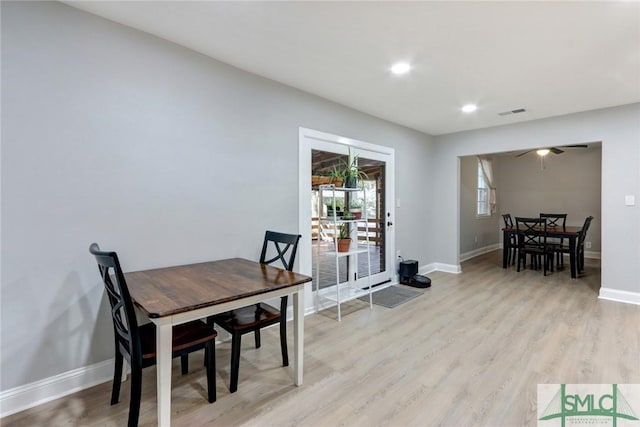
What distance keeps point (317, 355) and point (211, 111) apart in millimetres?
2196

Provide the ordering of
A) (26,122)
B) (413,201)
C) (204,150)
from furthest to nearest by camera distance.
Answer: (413,201), (204,150), (26,122)

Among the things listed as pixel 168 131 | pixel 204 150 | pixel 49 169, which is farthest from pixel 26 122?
pixel 204 150

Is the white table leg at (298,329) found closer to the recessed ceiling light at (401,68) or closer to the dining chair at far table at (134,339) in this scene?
the dining chair at far table at (134,339)

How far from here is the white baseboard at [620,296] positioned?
3609mm

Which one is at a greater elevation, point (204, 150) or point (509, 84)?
point (509, 84)

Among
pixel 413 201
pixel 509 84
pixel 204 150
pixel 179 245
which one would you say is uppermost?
pixel 509 84

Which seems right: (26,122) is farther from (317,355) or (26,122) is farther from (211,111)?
(317,355)

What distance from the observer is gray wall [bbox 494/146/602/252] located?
255 inches

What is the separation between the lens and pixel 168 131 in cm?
231

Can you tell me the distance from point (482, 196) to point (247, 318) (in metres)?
6.82

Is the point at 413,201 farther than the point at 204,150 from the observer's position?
Yes

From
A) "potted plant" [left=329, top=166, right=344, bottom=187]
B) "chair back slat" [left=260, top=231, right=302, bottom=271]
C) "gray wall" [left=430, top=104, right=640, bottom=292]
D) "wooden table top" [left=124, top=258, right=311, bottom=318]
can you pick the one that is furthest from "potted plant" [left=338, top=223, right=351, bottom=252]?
"gray wall" [left=430, top=104, right=640, bottom=292]

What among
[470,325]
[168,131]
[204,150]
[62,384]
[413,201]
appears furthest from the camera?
[413,201]

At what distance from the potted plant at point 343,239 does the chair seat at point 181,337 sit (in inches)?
70.2
